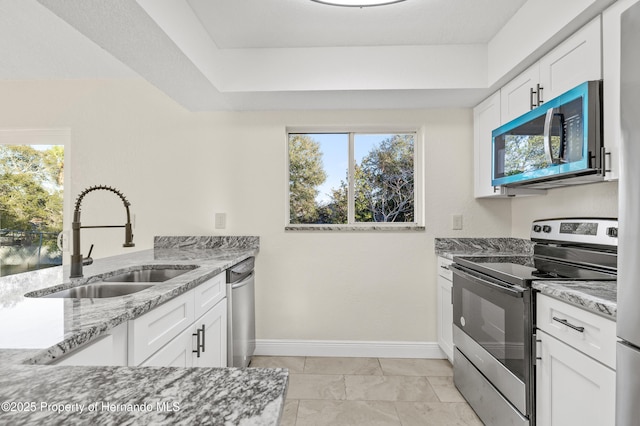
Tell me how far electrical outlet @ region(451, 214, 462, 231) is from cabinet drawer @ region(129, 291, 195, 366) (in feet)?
7.06

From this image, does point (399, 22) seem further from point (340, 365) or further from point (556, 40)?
point (340, 365)

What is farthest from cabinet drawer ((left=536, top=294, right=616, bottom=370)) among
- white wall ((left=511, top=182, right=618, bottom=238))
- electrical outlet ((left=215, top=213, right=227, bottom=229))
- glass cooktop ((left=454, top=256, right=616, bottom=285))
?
electrical outlet ((left=215, top=213, right=227, bottom=229))

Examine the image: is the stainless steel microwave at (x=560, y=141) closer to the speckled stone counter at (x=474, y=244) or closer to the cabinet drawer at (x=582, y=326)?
the cabinet drawer at (x=582, y=326)

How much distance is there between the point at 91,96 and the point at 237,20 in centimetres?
167

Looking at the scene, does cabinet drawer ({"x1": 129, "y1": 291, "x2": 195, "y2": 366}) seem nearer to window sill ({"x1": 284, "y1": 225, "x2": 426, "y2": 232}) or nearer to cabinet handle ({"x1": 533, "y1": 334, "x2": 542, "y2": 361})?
window sill ({"x1": 284, "y1": 225, "x2": 426, "y2": 232})

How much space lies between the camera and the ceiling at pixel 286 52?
6.55 ft

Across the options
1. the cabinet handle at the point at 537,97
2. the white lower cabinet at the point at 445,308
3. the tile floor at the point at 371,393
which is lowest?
the tile floor at the point at 371,393

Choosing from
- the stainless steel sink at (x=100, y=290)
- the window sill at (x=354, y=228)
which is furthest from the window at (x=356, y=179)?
the stainless steel sink at (x=100, y=290)

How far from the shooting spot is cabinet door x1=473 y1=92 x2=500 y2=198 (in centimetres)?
250

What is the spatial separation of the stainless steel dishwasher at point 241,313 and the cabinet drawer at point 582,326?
169 centimetres

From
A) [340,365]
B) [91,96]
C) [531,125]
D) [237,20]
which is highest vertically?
[237,20]

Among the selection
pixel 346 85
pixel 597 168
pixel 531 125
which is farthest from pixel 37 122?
pixel 597 168

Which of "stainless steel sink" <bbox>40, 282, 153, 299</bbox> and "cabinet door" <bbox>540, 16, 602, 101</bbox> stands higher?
"cabinet door" <bbox>540, 16, 602, 101</bbox>

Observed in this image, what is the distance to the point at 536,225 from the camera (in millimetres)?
2291
